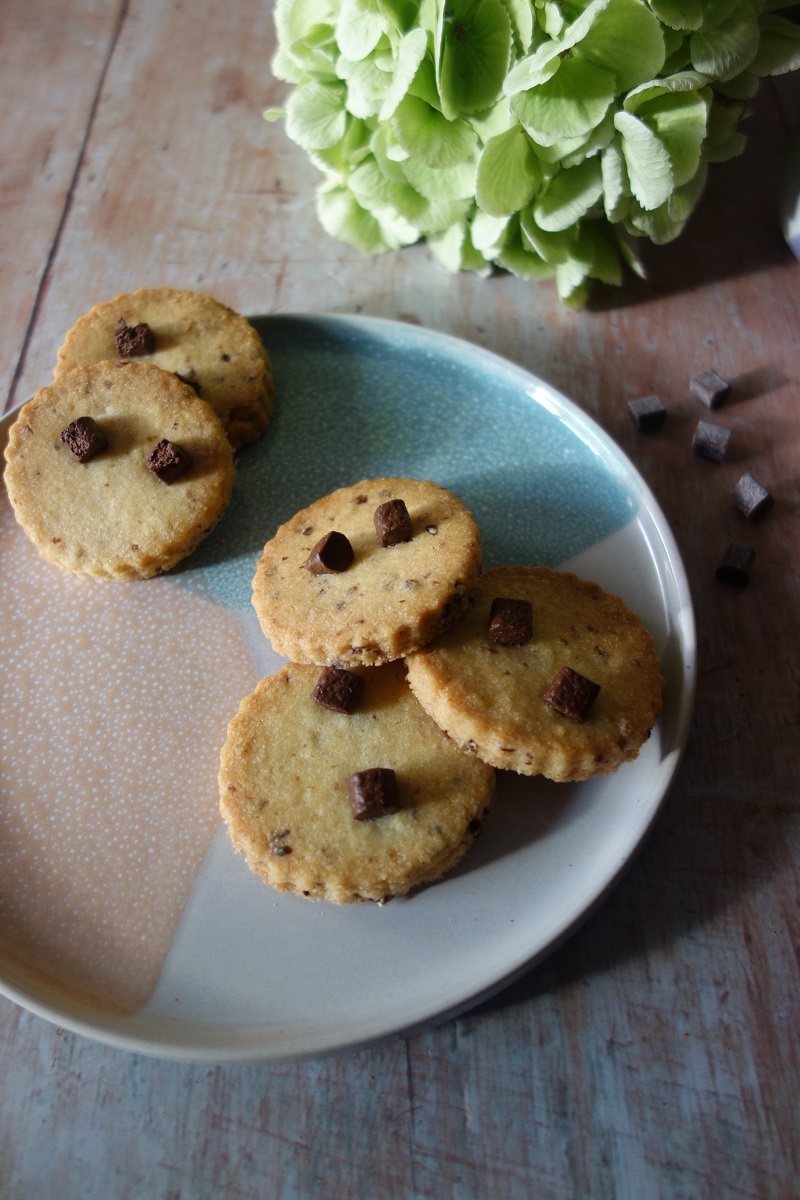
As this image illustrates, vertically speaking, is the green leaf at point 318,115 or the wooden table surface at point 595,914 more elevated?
the green leaf at point 318,115

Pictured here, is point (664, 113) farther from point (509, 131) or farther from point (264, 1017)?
point (264, 1017)

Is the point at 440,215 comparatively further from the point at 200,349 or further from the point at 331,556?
the point at 331,556

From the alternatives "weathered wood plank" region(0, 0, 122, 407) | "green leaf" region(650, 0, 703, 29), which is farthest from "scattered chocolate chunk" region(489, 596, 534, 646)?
"weathered wood plank" region(0, 0, 122, 407)

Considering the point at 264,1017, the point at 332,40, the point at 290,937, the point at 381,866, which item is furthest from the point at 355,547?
the point at 332,40

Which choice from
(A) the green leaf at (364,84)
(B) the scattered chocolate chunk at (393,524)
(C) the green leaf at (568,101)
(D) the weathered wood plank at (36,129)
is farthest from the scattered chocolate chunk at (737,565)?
(D) the weathered wood plank at (36,129)

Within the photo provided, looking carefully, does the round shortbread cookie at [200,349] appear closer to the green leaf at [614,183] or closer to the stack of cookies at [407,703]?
the stack of cookies at [407,703]

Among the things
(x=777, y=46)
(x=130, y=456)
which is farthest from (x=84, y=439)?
(x=777, y=46)

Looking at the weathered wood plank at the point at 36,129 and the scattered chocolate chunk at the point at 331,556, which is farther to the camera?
the weathered wood plank at the point at 36,129
